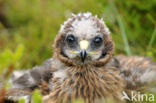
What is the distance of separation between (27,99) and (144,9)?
8.20ft

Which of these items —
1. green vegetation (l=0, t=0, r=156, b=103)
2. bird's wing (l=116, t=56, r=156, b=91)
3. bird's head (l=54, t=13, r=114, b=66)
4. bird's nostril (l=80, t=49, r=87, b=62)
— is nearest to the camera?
bird's nostril (l=80, t=49, r=87, b=62)

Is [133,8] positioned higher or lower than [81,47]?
higher

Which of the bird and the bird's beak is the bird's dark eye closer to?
the bird

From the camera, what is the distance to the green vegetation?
4.44 meters

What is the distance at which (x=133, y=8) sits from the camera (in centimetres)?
484

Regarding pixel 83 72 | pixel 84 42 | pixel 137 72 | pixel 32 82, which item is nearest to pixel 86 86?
pixel 83 72

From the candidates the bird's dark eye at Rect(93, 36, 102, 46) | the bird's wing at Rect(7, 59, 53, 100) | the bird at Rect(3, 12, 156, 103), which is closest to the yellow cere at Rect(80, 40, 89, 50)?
the bird at Rect(3, 12, 156, 103)

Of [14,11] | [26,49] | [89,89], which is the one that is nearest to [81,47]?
[89,89]

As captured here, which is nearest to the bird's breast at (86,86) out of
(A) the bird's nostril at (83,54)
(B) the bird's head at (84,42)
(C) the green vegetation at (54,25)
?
(B) the bird's head at (84,42)

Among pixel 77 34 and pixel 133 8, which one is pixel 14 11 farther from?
pixel 77 34

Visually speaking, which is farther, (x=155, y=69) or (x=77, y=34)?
(x=155, y=69)

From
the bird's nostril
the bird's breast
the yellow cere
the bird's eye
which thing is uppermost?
the bird's eye

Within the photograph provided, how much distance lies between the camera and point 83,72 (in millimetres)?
3178

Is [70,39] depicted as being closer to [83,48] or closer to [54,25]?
[83,48]
